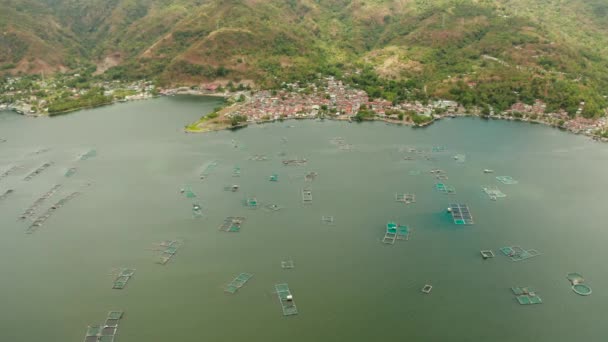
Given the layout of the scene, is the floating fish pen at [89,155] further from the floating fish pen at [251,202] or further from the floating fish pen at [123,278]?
the floating fish pen at [123,278]

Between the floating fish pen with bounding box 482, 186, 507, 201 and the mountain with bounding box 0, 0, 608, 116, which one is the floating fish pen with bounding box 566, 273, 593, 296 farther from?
the mountain with bounding box 0, 0, 608, 116

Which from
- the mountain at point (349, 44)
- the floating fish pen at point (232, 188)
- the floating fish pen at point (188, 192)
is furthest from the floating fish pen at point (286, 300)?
the mountain at point (349, 44)

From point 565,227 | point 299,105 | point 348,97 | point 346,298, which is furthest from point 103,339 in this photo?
point 348,97

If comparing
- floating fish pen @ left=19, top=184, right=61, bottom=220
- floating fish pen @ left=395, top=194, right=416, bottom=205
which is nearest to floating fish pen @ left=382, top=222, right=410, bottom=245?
floating fish pen @ left=395, top=194, right=416, bottom=205

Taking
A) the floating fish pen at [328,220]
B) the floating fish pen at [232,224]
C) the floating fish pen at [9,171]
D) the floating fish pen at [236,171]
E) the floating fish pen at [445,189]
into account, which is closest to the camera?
the floating fish pen at [232,224]

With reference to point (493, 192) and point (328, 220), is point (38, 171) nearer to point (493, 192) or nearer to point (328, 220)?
point (328, 220)

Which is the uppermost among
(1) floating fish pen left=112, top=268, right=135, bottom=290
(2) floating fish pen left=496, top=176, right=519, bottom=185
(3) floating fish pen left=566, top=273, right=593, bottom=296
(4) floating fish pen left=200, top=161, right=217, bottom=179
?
(2) floating fish pen left=496, top=176, right=519, bottom=185
